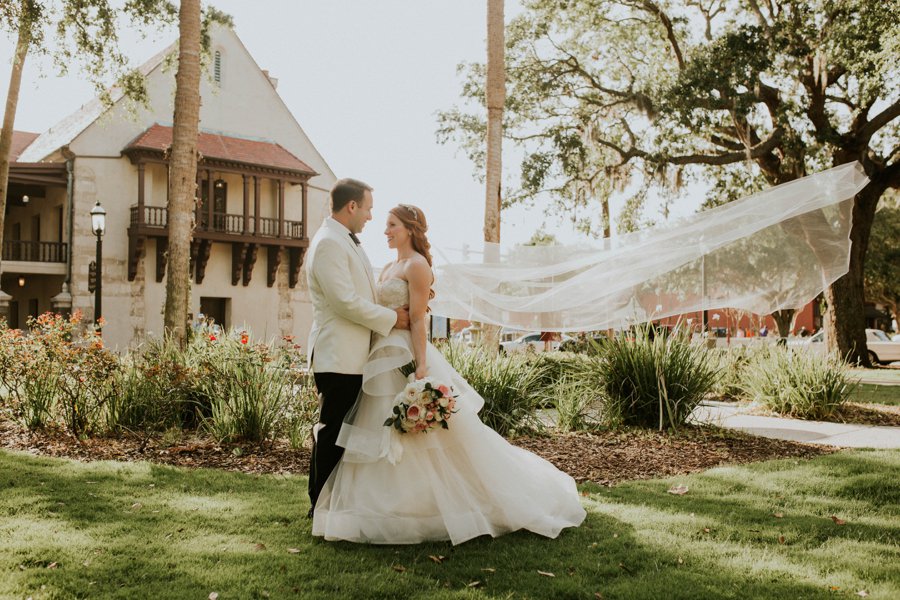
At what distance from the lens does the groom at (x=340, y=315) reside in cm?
404

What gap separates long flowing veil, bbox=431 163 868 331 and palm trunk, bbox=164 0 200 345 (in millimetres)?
4026

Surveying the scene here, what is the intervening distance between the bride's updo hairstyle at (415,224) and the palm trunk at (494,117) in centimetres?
741

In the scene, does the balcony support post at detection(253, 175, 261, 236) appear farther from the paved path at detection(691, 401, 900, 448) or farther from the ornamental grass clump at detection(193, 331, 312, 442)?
the paved path at detection(691, 401, 900, 448)

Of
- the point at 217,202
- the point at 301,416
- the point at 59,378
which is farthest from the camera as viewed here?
the point at 217,202

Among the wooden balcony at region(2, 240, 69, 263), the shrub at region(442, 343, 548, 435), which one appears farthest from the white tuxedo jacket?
the wooden balcony at region(2, 240, 69, 263)

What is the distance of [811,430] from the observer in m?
8.58

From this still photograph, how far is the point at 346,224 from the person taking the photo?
4.24m

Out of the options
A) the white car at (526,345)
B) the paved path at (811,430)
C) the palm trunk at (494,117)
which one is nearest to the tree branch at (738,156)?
the white car at (526,345)

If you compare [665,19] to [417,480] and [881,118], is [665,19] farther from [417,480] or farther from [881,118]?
[417,480]

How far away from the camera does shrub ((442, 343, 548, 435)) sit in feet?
26.0

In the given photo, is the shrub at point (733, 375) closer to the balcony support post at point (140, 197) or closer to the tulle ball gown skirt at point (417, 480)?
the tulle ball gown skirt at point (417, 480)

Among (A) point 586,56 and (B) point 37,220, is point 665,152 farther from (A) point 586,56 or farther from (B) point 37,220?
(B) point 37,220

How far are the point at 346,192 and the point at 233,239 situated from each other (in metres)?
22.5

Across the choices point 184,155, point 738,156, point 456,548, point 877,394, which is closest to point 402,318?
point 456,548
